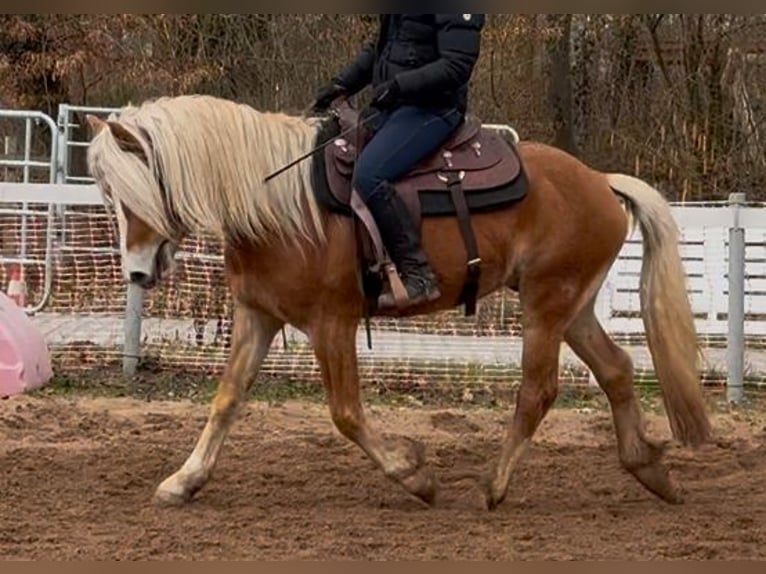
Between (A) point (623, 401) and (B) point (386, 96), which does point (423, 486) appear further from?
(B) point (386, 96)

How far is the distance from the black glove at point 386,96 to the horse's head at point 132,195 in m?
1.09

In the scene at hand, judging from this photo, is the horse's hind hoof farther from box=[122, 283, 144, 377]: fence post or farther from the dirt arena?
box=[122, 283, 144, 377]: fence post

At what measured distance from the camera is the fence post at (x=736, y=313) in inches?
381

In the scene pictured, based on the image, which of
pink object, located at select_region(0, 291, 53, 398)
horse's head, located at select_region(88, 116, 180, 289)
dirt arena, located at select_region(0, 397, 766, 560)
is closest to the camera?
dirt arena, located at select_region(0, 397, 766, 560)

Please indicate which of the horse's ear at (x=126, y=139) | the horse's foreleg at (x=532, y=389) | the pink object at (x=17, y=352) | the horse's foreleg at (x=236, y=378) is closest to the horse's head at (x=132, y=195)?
the horse's ear at (x=126, y=139)

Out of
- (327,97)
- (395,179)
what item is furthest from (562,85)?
(395,179)

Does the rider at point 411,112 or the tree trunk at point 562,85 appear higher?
the tree trunk at point 562,85

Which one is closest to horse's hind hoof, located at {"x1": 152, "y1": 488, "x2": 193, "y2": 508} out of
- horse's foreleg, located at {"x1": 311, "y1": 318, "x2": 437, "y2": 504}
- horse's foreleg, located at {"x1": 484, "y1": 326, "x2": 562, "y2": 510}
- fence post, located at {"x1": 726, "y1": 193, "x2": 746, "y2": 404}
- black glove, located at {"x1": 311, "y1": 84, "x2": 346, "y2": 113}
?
horse's foreleg, located at {"x1": 311, "y1": 318, "x2": 437, "y2": 504}

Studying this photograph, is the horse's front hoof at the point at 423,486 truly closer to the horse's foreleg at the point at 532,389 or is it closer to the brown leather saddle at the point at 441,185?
the horse's foreleg at the point at 532,389

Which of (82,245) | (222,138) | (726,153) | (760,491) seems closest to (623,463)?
(760,491)

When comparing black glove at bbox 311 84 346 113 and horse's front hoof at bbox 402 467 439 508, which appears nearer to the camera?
horse's front hoof at bbox 402 467 439 508

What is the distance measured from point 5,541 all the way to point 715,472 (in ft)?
12.6

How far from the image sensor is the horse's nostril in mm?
5867

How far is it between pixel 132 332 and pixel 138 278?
443cm
